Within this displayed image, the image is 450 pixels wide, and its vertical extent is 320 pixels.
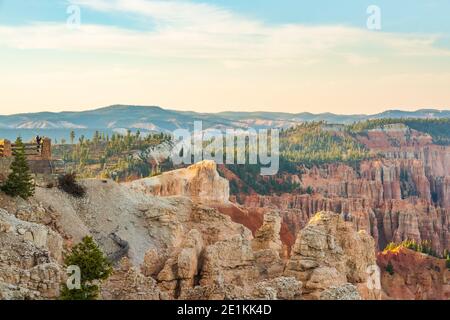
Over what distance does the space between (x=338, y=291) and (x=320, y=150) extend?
127101 mm

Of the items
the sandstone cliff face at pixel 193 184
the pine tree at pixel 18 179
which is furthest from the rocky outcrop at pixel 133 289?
the sandstone cliff face at pixel 193 184

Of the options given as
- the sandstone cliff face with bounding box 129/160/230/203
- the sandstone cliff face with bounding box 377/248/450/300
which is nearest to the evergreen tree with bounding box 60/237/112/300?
the sandstone cliff face with bounding box 129/160/230/203

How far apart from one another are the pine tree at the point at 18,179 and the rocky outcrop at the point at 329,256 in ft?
36.2

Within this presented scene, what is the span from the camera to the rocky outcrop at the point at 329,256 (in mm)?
22953

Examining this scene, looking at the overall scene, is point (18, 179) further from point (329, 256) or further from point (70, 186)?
point (329, 256)

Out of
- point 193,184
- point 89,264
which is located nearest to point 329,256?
point 89,264

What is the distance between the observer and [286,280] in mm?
21469

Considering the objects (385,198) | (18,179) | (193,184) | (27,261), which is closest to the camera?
(27,261)

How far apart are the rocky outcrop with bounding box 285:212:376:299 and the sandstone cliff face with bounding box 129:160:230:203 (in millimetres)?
29864

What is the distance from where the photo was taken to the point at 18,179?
31.0 meters

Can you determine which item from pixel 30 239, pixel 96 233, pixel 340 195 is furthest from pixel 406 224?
pixel 30 239

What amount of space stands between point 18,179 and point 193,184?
1180 inches

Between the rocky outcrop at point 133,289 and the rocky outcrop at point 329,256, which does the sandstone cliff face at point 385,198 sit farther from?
the rocky outcrop at point 133,289
